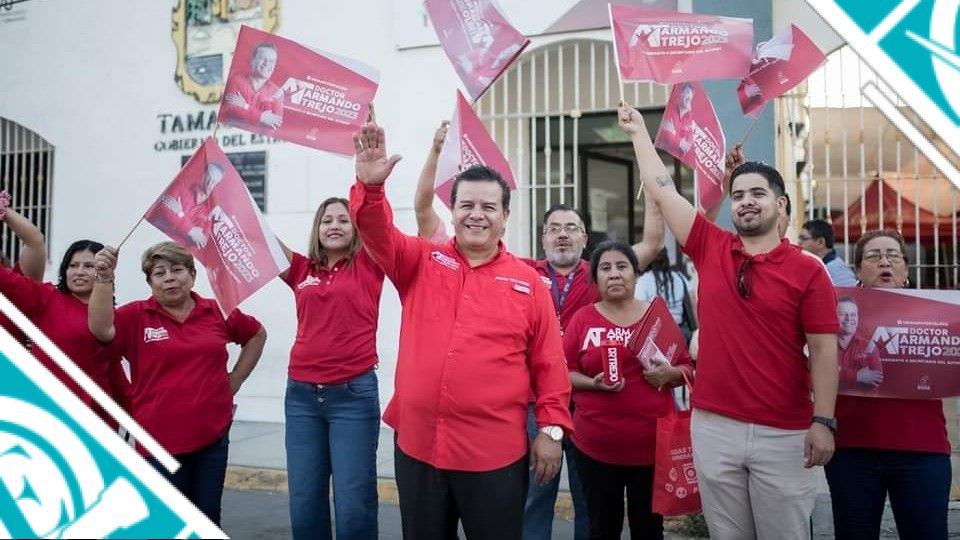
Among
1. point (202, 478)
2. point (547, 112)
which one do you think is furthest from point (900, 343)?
point (547, 112)

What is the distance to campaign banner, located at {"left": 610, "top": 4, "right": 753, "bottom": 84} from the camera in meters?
4.14

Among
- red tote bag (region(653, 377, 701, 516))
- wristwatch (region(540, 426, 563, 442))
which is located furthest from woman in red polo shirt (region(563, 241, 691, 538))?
wristwatch (region(540, 426, 563, 442))

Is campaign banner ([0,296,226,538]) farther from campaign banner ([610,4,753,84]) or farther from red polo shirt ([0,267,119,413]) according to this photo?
campaign banner ([610,4,753,84])

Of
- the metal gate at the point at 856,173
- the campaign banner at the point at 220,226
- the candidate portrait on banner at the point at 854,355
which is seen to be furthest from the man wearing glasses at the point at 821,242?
the campaign banner at the point at 220,226

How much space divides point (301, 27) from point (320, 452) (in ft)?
19.6

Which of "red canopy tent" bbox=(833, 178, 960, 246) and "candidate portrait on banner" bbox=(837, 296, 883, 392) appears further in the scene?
"red canopy tent" bbox=(833, 178, 960, 246)

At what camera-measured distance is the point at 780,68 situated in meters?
4.32

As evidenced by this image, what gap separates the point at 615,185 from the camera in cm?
935

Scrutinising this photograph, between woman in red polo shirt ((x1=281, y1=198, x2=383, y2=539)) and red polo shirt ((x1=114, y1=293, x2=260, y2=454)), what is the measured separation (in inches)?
14.5

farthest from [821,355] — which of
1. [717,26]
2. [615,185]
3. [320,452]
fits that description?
[615,185]

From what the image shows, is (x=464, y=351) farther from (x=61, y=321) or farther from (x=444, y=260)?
(x=61, y=321)

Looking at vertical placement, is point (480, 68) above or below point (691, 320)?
above

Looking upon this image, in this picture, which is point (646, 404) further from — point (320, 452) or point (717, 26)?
point (717, 26)

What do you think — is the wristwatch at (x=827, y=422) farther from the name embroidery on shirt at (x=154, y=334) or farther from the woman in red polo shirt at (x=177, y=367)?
the name embroidery on shirt at (x=154, y=334)
